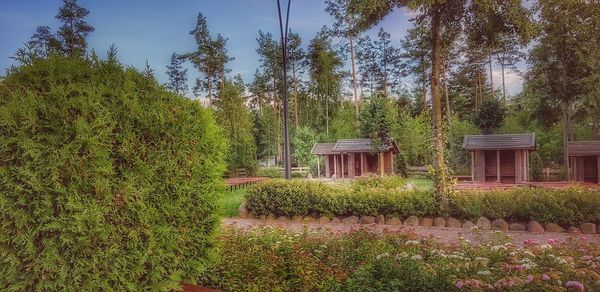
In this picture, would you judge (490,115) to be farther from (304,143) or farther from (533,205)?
(533,205)

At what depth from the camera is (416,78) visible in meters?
35.5

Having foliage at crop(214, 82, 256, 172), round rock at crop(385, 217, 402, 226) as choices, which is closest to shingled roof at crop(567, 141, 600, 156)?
round rock at crop(385, 217, 402, 226)

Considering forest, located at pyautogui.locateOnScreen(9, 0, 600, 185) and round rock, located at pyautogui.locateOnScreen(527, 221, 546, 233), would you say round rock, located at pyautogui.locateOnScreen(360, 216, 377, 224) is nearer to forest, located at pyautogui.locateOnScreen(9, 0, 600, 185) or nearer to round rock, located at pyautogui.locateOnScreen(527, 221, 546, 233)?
forest, located at pyautogui.locateOnScreen(9, 0, 600, 185)

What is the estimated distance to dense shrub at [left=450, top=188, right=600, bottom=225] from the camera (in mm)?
8789

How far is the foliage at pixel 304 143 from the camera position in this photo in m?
33.5

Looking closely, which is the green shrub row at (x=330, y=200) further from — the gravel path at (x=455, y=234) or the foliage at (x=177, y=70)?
the foliage at (x=177, y=70)

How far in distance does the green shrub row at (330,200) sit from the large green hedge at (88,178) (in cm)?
802

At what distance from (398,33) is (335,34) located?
7.00 m

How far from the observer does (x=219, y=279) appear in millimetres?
3797

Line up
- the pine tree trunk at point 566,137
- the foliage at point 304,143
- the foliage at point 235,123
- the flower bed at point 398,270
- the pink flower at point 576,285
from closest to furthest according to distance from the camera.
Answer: the pink flower at point 576,285, the flower bed at point 398,270, the pine tree trunk at point 566,137, the foliage at point 235,123, the foliage at point 304,143

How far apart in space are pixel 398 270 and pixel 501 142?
66.6ft

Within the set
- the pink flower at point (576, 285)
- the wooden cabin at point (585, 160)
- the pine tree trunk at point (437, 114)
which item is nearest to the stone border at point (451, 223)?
the pine tree trunk at point (437, 114)

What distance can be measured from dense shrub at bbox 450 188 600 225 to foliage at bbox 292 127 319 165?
77.7 feet

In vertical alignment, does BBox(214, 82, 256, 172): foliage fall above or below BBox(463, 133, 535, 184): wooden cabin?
above
